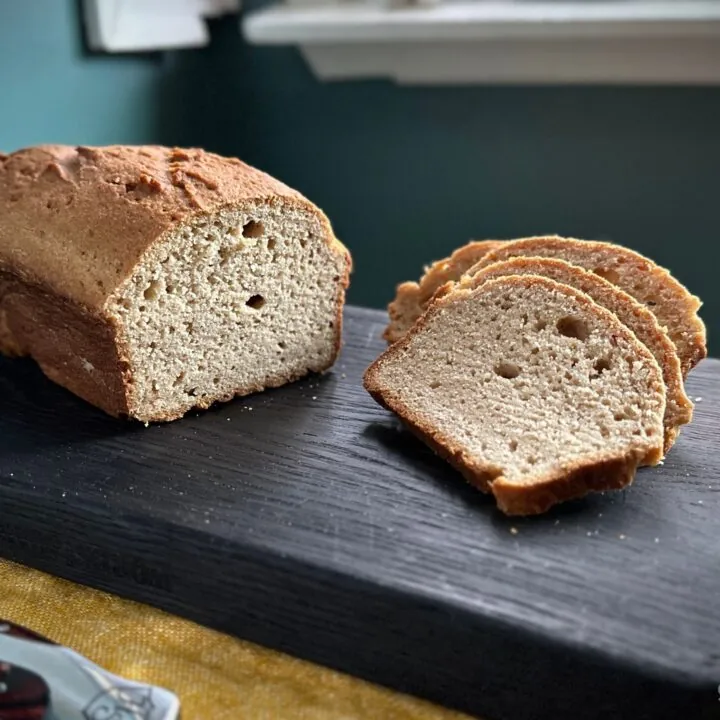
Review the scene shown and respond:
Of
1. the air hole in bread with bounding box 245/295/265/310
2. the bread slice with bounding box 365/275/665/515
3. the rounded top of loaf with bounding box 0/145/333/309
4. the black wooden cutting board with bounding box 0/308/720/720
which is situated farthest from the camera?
the air hole in bread with bounding box 245/295/265/310

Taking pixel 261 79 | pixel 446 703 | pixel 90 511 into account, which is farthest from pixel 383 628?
pixel 261 79

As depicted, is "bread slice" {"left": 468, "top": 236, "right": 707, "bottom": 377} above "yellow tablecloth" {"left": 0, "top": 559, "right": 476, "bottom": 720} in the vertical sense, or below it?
above

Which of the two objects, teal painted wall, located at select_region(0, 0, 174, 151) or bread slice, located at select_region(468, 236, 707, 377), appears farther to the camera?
teal painted wall, located at select_region(0, 0, 174, 151)

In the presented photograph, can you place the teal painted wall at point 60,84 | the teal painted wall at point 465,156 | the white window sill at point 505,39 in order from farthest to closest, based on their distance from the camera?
the teal painted wall at point 465,156 → the white window sill at point 505,39 → the teal painted wall at point 60,84

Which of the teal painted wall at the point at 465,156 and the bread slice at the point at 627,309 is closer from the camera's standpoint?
the bread slice at the point at 627,309

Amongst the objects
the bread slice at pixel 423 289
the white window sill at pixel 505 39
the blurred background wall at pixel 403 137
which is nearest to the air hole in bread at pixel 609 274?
the bread slice at pixel 423 289

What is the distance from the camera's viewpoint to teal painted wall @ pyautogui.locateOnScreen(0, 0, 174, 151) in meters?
2.56

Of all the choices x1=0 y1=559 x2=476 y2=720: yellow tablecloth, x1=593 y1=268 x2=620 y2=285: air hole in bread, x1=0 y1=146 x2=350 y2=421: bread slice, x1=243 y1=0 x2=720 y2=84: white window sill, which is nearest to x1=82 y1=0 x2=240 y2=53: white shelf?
x1=243 y1=0 x2=720 y2=84: white window sill

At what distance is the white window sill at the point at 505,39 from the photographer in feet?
9.06

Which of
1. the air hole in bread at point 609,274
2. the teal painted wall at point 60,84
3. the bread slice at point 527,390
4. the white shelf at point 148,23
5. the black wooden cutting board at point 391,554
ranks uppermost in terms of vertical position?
the white shelf at point 148,23

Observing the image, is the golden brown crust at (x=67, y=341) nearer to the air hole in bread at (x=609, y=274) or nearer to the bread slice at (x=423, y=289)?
the bread slice at (x=423, y=289)

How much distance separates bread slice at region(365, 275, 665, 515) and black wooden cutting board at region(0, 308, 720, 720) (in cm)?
7

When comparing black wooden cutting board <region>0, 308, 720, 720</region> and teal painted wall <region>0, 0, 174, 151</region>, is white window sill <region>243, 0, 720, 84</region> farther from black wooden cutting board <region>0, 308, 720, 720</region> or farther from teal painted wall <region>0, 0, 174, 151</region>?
black wooden cutting board <region>0, 308, 720, 720</region>

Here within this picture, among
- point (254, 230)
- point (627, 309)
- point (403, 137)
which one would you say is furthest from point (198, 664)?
point (403, 137)
